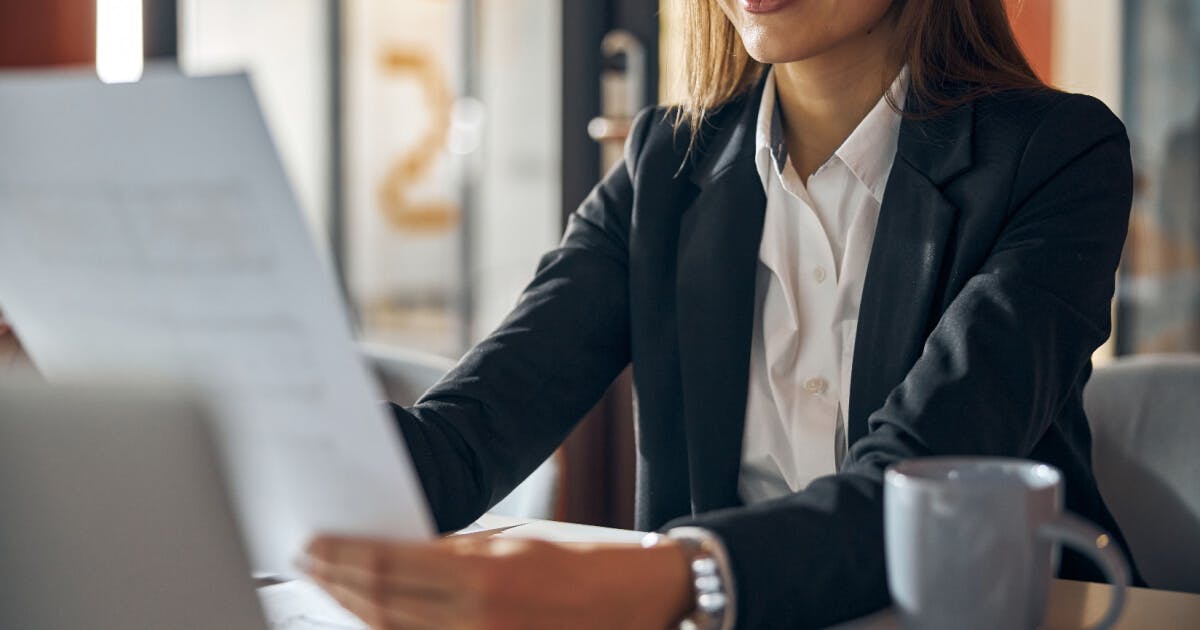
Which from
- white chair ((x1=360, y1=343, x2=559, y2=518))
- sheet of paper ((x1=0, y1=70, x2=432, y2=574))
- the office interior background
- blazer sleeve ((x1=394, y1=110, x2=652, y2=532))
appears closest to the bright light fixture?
the office interior background

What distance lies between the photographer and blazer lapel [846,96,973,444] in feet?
3.62

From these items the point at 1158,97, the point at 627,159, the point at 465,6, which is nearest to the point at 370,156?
the point at 465,6

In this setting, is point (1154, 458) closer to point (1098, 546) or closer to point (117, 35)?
point (1098, 546)

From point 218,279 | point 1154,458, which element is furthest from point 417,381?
point 218,279

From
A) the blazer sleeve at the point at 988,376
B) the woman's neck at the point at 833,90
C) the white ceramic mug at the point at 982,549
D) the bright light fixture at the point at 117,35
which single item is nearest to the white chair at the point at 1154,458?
the blazer sleeve at the point at 988,376

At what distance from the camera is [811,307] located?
3.94 feet

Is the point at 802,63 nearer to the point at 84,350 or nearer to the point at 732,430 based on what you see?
the point at 732,430

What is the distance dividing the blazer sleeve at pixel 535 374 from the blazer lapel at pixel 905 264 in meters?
0.25

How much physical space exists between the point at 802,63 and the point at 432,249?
198 inches

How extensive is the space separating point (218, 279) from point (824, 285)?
2.50 feet

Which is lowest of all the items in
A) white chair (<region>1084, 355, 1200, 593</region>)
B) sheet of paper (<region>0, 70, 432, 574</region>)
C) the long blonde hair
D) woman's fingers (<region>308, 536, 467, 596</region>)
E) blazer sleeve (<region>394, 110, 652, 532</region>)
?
white chair (<region>1084, 355, 1200, 593</region>)

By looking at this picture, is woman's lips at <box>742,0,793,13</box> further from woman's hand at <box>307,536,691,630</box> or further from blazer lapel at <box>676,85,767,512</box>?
woman's hand at <box>307,536,691,630</box>

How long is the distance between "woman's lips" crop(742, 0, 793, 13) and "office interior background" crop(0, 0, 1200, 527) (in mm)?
320

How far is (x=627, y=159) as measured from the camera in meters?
1.34
